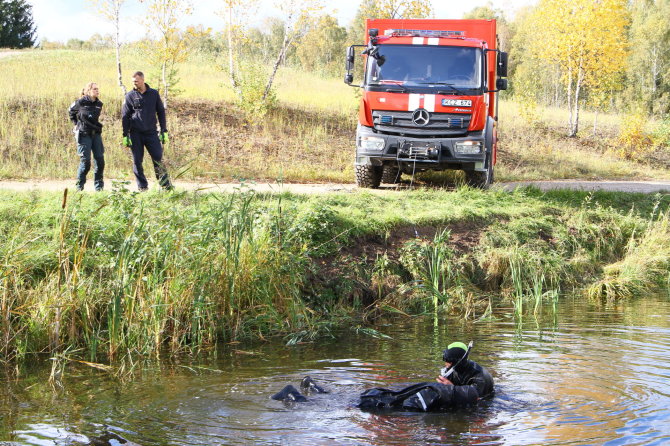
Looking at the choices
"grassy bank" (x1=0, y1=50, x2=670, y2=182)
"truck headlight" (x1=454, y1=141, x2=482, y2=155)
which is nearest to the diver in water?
"truck headlight" (x1=454, y1=141, x2=482, y2=155)

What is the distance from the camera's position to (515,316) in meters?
9.15

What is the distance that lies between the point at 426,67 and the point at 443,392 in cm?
868

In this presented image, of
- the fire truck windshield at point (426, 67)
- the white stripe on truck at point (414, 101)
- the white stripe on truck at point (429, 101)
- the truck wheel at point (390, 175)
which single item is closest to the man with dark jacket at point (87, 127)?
the fire truck windshield at point (426, 67)

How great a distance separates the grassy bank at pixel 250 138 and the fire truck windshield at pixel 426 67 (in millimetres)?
4229

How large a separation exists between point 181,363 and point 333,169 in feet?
42.6

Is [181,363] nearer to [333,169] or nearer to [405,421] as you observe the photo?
[405,421]

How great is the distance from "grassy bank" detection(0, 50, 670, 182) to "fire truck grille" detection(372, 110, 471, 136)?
13.0 ft

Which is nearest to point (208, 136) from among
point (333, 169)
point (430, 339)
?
point (333, 169)

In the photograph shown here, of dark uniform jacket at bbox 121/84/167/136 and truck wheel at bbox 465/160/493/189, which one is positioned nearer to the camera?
dark uniform jacket at bbox 121/84/167/136

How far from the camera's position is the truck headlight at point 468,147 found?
43.4 feet

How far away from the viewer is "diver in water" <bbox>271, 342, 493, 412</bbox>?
5.62 metres

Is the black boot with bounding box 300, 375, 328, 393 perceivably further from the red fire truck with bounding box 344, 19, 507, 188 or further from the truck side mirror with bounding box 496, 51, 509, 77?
the truck side mirror with bounding box 496, 51, 509, 77

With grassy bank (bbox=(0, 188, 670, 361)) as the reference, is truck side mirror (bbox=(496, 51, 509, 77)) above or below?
above

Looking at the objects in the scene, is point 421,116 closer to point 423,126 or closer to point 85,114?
point 423,126
